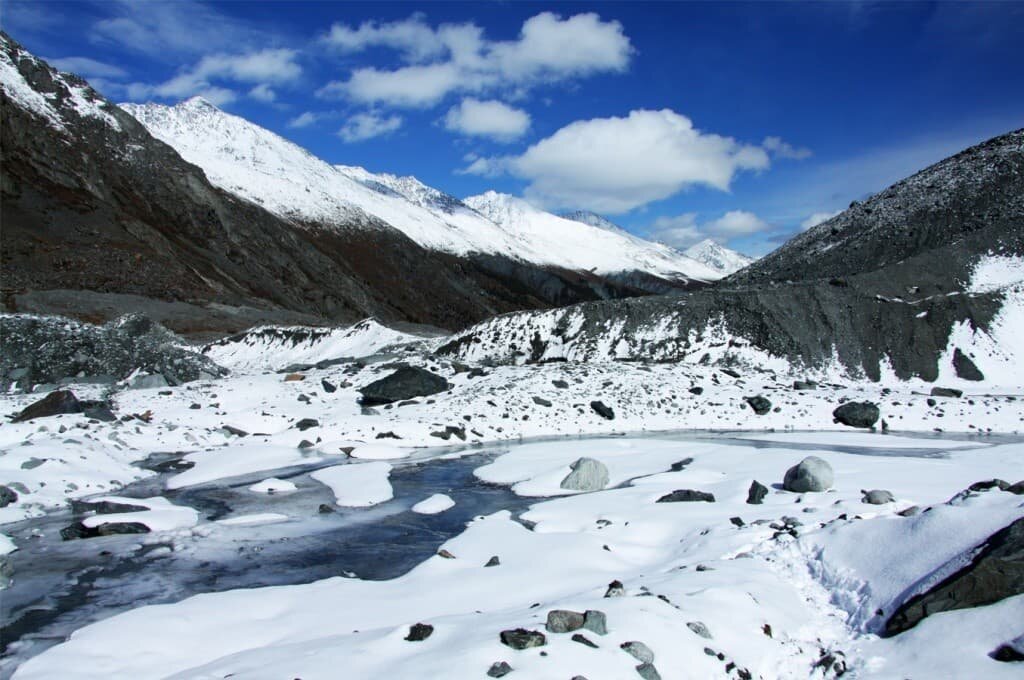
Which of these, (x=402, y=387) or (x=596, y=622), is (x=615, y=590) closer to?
(x=596, y=622)

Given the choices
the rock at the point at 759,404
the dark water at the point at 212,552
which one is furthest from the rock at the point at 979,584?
the rock at the point at 759,404

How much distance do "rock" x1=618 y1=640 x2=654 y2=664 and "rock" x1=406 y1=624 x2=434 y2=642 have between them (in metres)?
1.86

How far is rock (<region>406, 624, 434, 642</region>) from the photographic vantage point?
664 centimetres

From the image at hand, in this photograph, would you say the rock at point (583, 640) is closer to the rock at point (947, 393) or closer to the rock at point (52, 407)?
the rock at point (52, 407)

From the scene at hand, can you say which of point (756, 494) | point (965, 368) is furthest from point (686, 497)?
point (965, 368)

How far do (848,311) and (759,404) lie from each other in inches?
532

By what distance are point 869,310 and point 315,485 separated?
98.7 feet

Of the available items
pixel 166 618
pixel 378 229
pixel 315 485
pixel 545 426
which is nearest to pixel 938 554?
pixel 166 618

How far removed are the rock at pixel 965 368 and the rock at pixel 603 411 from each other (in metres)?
17.6

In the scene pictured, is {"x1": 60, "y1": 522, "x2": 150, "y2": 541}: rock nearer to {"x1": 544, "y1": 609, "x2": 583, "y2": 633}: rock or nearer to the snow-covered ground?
the snow-covered ground

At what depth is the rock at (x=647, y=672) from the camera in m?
5.94

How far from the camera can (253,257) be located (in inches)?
4368

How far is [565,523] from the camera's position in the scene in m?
11.7

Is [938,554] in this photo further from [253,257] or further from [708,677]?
[253,257]
